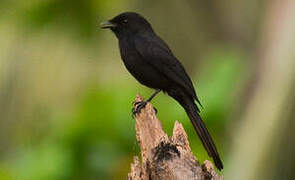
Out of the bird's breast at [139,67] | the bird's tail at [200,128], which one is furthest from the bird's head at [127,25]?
the bird's tail at [200,128]

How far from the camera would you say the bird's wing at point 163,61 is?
395 inches

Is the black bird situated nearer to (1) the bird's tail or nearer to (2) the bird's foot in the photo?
(1) the bird's tail

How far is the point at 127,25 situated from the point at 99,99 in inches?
53.0

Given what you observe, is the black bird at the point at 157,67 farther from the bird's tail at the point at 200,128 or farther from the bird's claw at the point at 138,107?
the bird's claw at the point at 138,107

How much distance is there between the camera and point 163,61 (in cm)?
1007

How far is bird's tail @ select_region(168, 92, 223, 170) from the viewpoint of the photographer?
31.3ft

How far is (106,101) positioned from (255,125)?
1358 mm

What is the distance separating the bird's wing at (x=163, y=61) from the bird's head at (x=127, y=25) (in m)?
0.15

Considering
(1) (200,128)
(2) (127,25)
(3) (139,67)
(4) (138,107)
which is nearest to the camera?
(4) (138,107)

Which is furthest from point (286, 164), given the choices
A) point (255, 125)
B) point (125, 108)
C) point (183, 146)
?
point (183, 146)

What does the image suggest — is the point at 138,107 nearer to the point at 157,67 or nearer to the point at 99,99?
the point at 157,67

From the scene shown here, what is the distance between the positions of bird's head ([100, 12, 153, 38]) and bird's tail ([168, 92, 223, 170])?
612mm

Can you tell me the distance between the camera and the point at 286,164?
1099 centimetres

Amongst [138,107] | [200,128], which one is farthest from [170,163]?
[200,128]
